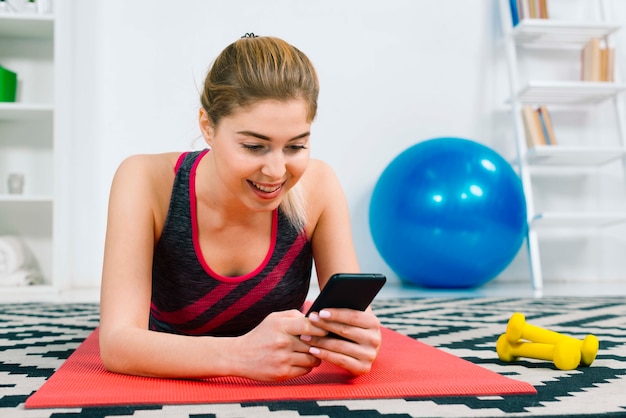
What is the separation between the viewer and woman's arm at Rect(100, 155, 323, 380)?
3.13ft

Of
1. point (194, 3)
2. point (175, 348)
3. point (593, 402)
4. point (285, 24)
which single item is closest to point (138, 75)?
point (194, 3)

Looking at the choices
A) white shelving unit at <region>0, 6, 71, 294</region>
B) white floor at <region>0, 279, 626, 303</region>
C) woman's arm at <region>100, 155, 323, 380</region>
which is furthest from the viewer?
white shelving unit at <region>0, 6, 71, 294</region>

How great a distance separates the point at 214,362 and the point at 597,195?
3.15m

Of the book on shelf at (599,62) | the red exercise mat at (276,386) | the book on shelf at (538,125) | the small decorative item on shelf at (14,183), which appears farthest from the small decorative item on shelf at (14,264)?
the book on shelf at (599,62)

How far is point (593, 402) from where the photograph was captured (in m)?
0.91

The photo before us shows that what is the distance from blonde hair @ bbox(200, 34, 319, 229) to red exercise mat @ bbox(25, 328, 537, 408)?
0.37 meters

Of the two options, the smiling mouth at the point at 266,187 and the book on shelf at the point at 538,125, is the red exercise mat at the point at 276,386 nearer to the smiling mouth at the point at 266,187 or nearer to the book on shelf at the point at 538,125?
the smiling mouth at the point at 266,187

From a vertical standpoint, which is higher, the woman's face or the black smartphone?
the woman's face

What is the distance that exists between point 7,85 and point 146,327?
93.4 inches

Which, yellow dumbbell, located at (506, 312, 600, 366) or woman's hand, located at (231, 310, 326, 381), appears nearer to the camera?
woman's hand, located at (231, 310, 326, 381)

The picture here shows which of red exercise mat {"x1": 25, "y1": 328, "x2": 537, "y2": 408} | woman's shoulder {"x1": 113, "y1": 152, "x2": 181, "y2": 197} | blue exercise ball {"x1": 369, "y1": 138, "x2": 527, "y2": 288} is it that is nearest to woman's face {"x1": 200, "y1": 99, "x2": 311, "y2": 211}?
woman's shoulder {"x1": 113, "y1": 152, "x2": 181, "y2": 197}

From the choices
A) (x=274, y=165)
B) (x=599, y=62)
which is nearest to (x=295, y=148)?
(x=274, y=165)

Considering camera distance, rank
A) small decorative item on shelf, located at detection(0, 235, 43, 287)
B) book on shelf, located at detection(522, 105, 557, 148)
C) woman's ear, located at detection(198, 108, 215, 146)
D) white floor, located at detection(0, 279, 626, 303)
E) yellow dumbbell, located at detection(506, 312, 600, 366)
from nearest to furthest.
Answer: woman's ear, located at detection(198, 108, 215, 146), yellow dumbbell, located at detection(506, 312, 600, 366), white floor, located at detection(0, 279, 626, 303), small decorative item on shelf, located at detection(0, 235, 43, 287), book on shelf, located at detection(522, 105, 557, 148)

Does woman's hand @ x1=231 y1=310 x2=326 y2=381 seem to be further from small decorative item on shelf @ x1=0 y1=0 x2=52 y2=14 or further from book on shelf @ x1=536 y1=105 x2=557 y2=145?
book on shelf @ x1=536 y1=105 x2=557 y2=145
